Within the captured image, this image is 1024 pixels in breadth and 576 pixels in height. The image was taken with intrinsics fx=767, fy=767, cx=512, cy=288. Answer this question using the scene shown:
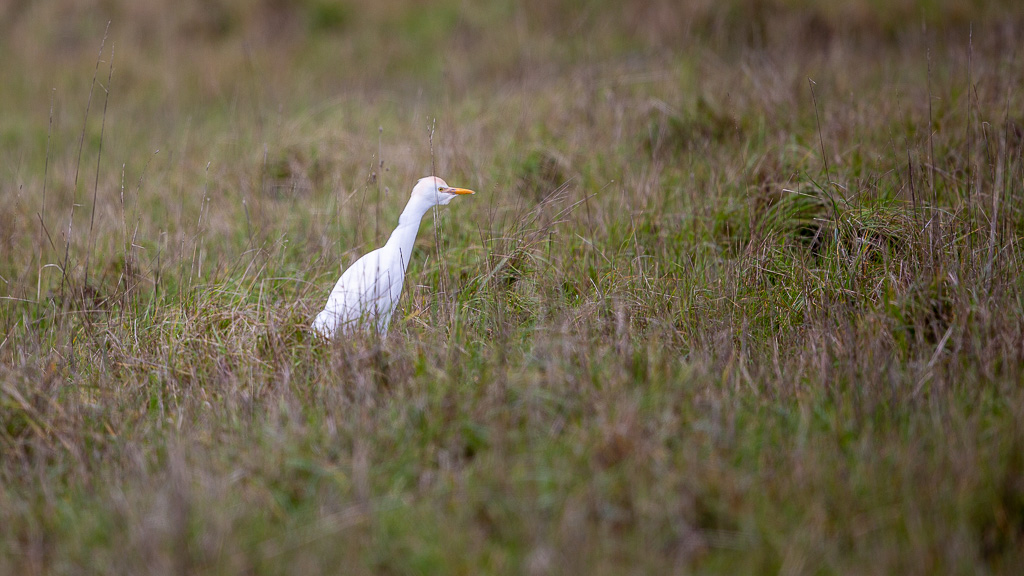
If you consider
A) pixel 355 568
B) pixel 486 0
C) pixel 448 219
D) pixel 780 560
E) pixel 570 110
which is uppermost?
pixel 486 0

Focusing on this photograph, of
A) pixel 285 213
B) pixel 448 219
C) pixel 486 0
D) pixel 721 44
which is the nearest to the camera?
pixel 448 219

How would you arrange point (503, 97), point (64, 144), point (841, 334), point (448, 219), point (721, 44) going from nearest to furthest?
point (841, 334)
point (448, 219)
point (503, 97)
point (64, 144)
point (721, 44)

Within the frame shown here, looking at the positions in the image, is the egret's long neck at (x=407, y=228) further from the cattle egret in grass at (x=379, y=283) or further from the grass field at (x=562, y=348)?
the grass field at (x=562, y=348)

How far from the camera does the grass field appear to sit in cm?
202

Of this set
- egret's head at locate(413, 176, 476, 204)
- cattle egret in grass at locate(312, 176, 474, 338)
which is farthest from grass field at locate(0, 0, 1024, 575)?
egret's head at locate(413, 176, 476, 204)

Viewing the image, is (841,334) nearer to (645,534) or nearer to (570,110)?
(645,534)

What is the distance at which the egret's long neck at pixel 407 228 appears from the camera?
3.28 metres

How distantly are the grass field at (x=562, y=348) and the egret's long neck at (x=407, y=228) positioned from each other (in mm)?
185

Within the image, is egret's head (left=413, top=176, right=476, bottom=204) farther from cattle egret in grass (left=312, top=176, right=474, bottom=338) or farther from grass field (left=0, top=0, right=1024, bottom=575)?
grass field (left=0, top=0, right=1024, bottom=575)

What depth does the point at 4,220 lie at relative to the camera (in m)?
4.64

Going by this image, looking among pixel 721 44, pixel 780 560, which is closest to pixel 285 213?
pixel 780 560

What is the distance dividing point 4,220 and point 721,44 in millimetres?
5925

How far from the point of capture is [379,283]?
10.3 ft

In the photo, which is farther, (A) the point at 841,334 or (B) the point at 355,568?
(A) the point at 841,334
